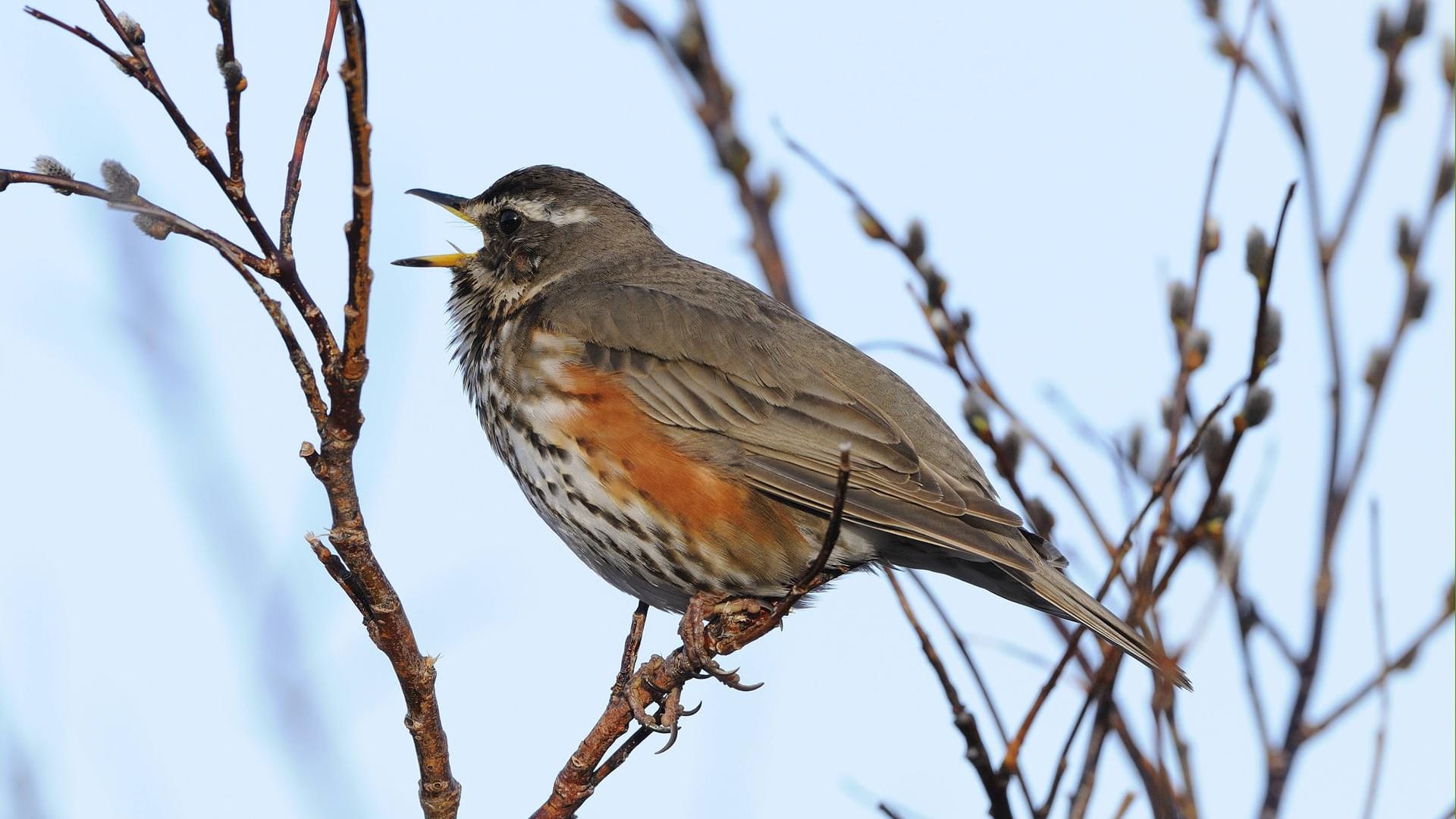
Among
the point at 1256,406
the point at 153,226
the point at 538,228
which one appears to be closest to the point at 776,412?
Result: the point at 538,228

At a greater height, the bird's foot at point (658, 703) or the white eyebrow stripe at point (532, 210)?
the white eyebrow stripe at point (532, 210)

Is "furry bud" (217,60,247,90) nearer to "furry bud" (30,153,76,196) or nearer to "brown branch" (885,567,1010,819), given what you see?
"furry bud" (30,153,76,196)

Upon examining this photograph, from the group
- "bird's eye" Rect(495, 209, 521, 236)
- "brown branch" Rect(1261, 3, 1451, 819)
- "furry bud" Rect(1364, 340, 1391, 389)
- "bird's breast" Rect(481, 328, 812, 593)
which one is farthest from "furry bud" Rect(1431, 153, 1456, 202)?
"bird's eye" Rect(495, 209, 521, 236)

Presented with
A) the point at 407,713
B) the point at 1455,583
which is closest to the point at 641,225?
the point at 407,713

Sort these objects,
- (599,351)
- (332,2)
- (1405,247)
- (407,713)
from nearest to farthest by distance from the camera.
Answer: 1. (332,2)
2. (407,713)
3. (1405,247)
4. (599,351)

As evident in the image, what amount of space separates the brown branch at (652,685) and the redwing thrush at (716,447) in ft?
1.53

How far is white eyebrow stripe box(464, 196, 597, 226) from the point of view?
7242 millimetres

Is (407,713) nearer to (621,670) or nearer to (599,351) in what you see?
(621,670)

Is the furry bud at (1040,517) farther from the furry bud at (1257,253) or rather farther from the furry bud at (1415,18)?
the furry bud at (1415,18)

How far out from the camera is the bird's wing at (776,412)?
5453mm

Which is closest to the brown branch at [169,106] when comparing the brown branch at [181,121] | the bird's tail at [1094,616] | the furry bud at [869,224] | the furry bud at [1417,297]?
the brown branch at [181,121]

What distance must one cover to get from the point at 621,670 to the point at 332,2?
2.59 m

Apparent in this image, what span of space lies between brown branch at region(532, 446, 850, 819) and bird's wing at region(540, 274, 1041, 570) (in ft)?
2.12

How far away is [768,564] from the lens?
18.4ft
